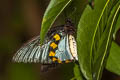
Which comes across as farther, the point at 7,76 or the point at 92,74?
the point at 7,76

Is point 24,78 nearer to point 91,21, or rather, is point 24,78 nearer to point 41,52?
point 41,52

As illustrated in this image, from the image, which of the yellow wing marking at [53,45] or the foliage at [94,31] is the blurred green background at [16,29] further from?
the foliage at [94,31]

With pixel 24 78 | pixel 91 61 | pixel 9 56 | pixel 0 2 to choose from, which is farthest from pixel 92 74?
pixel 0 2

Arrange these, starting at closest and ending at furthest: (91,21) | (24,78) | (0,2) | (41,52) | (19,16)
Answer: (91,21)
(41,52)
(24,78)
(19,16)
(0,2)

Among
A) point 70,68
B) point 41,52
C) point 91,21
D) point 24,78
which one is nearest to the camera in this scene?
point 91,21

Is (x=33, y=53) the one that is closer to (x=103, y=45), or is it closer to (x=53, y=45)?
(x=53, y=45)

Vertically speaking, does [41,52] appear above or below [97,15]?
below

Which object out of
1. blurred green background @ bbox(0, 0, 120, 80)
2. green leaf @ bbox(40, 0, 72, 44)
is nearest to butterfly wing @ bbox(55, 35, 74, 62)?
green leaf @ bbox(40, 0, 72, 44)

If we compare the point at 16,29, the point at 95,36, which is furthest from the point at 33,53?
the point at 16,29
